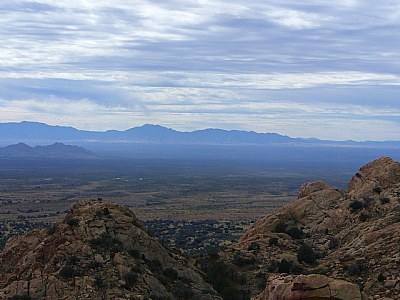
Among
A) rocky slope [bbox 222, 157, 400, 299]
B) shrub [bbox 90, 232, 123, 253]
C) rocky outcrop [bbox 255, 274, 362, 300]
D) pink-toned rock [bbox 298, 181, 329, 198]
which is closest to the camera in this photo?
rocky outcrop [bbox 255, 274, 362, 300]

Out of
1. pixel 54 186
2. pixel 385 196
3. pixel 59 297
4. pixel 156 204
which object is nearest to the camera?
pixel 59 297

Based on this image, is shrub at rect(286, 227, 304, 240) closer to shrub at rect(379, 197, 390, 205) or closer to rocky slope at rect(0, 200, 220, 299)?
shrub at rect(379, 197, 390, 205)

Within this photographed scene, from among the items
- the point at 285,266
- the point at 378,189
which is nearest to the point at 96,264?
the point at 285,266

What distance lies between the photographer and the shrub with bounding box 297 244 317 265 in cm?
3731

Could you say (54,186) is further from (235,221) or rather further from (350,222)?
(350,222)

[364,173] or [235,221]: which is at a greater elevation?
[364,173]

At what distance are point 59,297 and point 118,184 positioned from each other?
550ft

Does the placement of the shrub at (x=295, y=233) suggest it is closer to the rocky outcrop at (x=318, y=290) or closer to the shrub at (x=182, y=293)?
the shrub at (x=182, y=293)

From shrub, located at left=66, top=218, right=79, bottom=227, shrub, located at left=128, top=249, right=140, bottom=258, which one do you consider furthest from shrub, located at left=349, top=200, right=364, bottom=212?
shrub, located at left=66, top=218, right=79, bottom=227

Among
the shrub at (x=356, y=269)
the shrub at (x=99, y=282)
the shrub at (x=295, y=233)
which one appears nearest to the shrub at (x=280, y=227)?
the shrub at (x=295, y=233)

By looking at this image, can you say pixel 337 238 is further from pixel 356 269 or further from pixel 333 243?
pixel 356 269

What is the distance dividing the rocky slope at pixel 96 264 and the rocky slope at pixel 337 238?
516 centimetres

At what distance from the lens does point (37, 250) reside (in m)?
34.7

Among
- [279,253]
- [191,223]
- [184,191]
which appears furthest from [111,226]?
[184,191]
